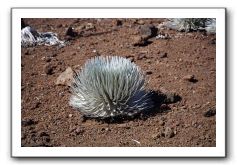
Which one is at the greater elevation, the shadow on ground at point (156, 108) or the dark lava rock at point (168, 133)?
the shadow on ground at point (156, 108)

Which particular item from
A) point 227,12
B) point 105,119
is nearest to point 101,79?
point 105,119

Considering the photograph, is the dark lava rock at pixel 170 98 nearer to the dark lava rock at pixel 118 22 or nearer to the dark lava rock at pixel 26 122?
the dark lava rock at pixel 118 22

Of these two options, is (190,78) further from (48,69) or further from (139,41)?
(48,69)

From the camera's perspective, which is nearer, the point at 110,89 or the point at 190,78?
the point at 110,89

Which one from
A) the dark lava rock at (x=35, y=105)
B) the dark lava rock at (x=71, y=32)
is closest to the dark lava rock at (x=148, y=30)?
the dark lava rock at (x=71, y=32)

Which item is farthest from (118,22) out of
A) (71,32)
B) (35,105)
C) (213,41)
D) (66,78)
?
(35,105)

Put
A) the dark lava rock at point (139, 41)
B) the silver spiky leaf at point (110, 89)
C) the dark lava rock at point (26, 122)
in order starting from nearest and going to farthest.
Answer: the silver spiky leaf at point (110, 89), the dark lava rock at point (26, 122), the dark lava rock at point (139, 41)

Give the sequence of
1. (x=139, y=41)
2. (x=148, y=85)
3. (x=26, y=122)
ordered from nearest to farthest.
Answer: (x=26, y=122) → (x=148, y=85) → (x=139, y=41)

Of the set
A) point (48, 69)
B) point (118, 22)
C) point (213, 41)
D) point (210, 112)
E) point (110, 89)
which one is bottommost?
point (210, 112)
